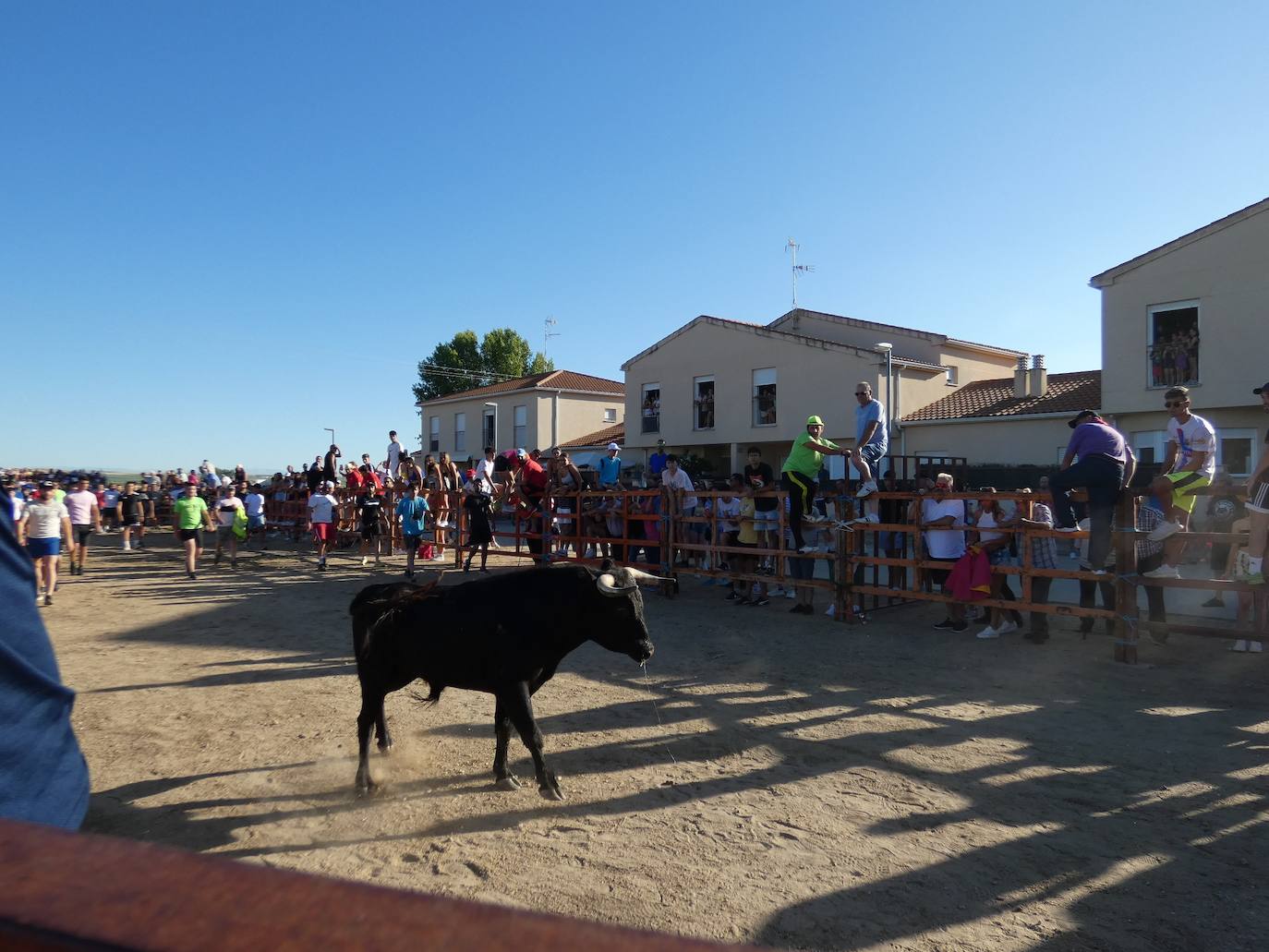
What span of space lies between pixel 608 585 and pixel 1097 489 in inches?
218

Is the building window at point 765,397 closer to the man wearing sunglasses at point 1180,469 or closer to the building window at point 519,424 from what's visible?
the building window at point 519,424

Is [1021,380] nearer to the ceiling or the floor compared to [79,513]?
nearer to the ceiling

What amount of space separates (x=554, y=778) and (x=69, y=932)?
172 inches

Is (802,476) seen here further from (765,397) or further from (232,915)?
(765,397)

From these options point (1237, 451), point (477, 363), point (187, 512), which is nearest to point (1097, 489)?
point (187, 512)

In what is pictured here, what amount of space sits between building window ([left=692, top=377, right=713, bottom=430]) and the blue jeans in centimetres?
2411

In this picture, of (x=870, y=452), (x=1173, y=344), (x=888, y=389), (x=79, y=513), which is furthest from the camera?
(x=888, y=389)

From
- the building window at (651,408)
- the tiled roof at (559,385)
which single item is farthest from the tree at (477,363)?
the building window at (651,408)

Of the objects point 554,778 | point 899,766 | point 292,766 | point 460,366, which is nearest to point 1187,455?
point 899,766

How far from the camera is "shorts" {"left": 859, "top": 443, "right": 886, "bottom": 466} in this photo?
Answer: 9.70 metres

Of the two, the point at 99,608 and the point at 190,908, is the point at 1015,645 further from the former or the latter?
the point at 99,608

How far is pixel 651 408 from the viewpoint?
113ft

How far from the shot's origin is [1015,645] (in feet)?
28.1

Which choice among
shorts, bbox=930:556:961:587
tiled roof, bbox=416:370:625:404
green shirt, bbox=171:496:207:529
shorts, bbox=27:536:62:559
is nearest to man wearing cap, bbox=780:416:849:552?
shorts, bbox=930:556:961:587
